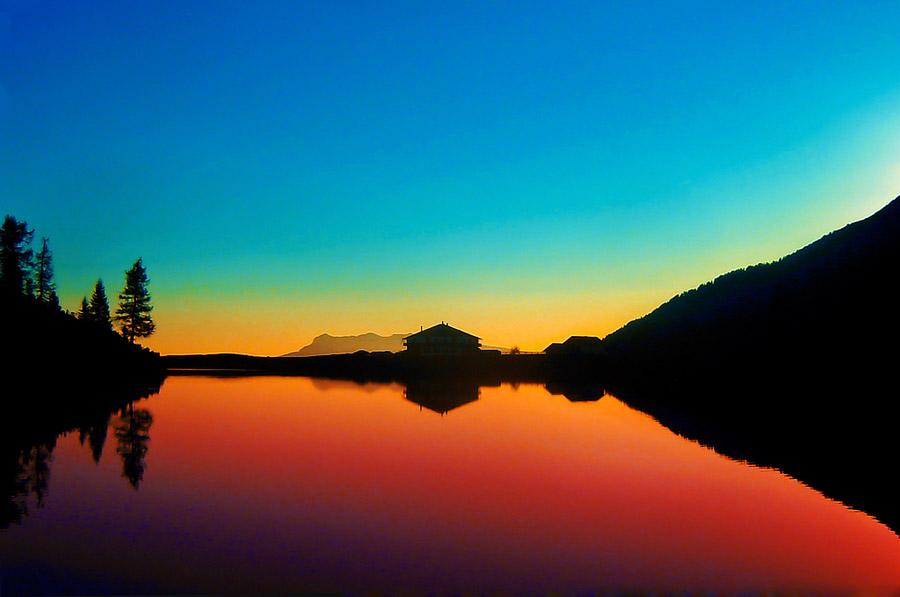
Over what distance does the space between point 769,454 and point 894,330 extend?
2377cm

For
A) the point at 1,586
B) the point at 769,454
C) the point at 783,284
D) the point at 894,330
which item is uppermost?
the point at 783,284

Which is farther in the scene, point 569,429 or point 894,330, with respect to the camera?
point 894,330

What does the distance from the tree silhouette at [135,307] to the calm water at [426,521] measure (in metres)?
71.9

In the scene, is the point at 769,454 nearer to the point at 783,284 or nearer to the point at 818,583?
the point at 818,583

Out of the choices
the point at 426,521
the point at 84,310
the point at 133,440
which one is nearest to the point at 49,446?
the point at 133,440

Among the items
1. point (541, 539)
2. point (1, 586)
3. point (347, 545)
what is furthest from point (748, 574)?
point (1, 586)

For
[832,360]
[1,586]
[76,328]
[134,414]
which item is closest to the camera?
[1,586]

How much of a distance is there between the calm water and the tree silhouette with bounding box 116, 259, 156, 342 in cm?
7188

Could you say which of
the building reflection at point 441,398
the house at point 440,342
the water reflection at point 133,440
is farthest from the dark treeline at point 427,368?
the water reflection at point 133,440

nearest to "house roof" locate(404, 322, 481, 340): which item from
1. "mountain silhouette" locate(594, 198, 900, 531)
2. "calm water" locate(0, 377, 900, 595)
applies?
"mountain silhouette" locate(594, 198, 900, 531)

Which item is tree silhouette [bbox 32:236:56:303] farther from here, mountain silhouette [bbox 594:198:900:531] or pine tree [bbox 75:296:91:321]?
mountain silhouette [bbox 594:198:900:531]

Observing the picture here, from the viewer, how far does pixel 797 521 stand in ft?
46.8

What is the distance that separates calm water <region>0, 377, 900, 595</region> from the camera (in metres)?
10.4

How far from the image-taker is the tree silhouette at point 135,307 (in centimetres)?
8862
